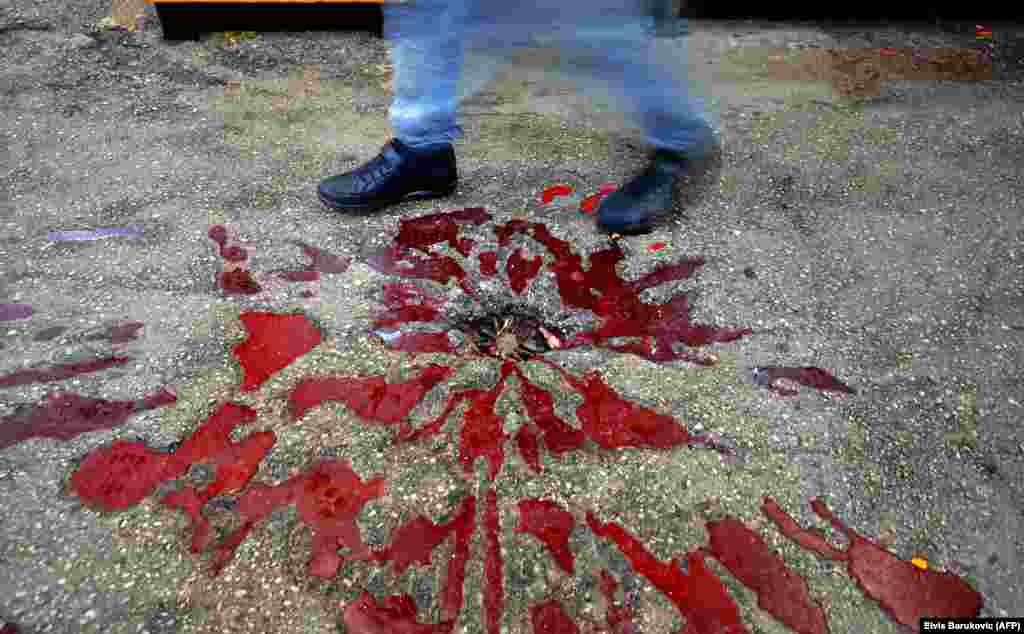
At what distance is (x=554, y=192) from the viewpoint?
257cm

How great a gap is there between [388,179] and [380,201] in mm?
82

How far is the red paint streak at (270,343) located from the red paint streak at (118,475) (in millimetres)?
286

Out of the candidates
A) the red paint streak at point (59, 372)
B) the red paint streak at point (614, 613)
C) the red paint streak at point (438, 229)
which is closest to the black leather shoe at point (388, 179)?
the red paint streak at point (438, 229)

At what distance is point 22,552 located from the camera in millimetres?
1465

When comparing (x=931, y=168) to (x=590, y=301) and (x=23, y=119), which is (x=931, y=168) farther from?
(x=23, y=119)

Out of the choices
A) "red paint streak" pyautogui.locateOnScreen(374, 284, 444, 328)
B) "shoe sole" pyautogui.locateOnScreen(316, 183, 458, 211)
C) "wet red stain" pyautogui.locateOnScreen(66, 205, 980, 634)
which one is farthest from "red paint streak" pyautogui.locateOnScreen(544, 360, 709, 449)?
"shoe sole" pyautogui.locateOnScreen(316, 183, 458, 211)

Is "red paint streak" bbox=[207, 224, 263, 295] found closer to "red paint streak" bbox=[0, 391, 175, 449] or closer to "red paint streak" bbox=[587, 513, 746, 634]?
"red paint streak" bbox=[0, 391, 175, 449]

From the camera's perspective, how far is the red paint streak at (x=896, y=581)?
1.42 metres

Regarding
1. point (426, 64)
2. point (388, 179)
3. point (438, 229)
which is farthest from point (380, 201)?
point (426, 64)

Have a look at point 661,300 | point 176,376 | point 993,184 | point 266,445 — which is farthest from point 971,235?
point 176,376

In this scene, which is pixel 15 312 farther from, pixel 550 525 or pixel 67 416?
pixel 550 525

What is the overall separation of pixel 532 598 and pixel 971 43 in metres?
3.82

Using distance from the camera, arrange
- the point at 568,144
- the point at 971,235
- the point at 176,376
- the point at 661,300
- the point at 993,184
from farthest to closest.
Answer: the point at 568,144, the point at 993,184, the point at 971,235, the point at 661,300, the point at 176,376

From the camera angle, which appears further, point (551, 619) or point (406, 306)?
point (406, 306)
